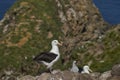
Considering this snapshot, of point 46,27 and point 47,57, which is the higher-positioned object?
point 47,57

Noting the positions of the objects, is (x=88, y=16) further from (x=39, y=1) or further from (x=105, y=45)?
(x=105, y=45)

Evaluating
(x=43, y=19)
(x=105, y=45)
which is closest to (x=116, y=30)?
(x=105, y=45)

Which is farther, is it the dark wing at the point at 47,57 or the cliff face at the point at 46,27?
the cliff face at the point at 46,27

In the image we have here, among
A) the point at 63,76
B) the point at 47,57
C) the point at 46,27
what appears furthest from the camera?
the point at 46,27

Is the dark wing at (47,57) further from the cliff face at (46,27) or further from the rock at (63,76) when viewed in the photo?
the cliff face at (46,27)

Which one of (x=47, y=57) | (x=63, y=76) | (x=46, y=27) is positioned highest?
(x=63, y=76)

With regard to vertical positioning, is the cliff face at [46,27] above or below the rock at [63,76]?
below

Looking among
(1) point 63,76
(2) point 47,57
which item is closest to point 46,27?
(2) point 47,57

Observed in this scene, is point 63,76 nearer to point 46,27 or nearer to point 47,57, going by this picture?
point 47,57

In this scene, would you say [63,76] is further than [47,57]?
No

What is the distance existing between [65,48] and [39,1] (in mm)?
35481

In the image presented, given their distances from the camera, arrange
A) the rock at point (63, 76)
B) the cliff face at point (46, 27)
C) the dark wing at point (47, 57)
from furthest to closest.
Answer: the cliff face at point (46, 27), the dark wing at point (47, 57), the rock at point (63, 76)

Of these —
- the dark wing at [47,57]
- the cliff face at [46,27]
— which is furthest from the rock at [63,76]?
the cliff face at [46,27]

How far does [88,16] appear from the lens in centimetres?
16850
